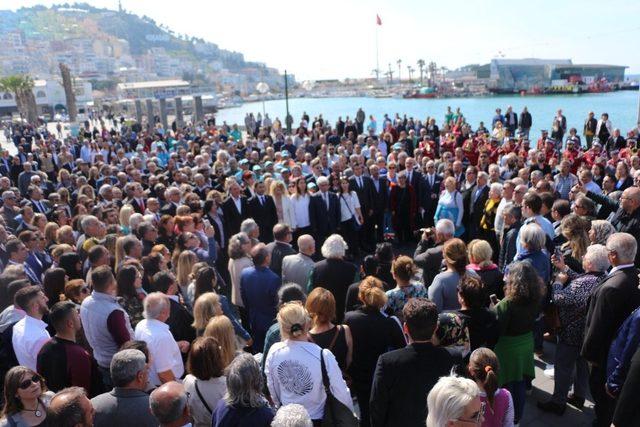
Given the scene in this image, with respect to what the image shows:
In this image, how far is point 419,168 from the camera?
985 centimetres

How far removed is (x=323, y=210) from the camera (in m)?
8.06

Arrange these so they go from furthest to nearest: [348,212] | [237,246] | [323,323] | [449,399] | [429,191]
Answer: [429,191], [348,212], [237,246], [323,323], [449,399]

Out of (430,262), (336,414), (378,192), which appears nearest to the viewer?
(336,414)

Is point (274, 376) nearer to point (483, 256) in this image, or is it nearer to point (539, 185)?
point (483, 256)

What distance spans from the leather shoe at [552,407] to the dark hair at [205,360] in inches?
118

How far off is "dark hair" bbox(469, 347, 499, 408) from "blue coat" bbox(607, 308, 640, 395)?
1.22m

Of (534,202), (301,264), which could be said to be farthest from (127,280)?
(534,202)

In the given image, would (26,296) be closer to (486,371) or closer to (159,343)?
(159,343)

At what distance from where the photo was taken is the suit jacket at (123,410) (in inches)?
105

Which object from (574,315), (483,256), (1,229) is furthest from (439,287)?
(1,229)

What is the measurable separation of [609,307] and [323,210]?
5098 millimetres

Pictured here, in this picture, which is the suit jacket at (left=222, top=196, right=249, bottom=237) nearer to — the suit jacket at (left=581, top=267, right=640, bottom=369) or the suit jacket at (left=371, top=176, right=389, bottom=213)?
the suit jacket at (left=371, top=176, right=389, bottom=213)

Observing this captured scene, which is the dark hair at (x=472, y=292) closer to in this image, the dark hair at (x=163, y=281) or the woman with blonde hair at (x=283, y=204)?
the dark hair at (x=163, y=281)

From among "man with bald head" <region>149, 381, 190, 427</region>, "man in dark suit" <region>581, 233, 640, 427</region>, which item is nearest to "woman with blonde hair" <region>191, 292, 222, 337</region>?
"man with bald head" <region>149, 381, 190, 427</region>
